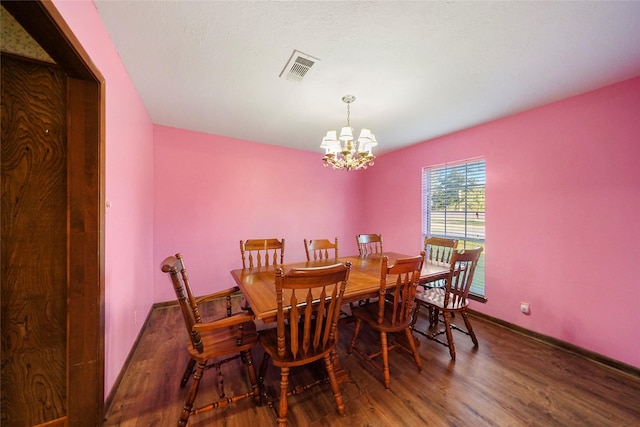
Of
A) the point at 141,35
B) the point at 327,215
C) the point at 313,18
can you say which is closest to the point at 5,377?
the point at 141,35

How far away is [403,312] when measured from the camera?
177 cm

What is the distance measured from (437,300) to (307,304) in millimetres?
1555

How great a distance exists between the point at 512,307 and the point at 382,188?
8.39ft

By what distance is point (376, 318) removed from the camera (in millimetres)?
1838

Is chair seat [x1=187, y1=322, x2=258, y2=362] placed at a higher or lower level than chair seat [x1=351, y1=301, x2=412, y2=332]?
higher

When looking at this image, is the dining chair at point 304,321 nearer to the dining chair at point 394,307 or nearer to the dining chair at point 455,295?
the dining chair at point 394,307

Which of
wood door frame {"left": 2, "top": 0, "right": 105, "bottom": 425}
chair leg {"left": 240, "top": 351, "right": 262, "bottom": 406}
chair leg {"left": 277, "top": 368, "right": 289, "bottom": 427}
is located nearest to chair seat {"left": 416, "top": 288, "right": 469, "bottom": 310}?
chair leg {"left": 277, "top": 368, "right": 289, "bottom": 427}

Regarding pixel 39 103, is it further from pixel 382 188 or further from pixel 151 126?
pixel 382 188

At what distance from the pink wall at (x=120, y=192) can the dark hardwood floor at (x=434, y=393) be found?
0.92ft

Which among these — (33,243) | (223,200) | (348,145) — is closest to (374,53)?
(348,145)

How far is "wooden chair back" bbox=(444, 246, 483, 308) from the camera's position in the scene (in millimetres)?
1921

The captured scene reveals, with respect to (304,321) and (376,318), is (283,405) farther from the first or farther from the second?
(376,318)

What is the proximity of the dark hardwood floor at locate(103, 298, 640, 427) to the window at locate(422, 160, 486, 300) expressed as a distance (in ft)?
3.27

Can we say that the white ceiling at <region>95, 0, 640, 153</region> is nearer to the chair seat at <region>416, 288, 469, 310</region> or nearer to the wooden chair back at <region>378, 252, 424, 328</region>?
the wooden chair back at <region>378, 252, 424, 328</region>
